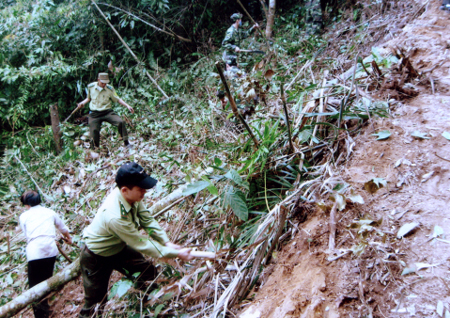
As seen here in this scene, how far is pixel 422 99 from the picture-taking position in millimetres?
2627

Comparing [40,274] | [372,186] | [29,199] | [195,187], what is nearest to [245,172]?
[195,187]

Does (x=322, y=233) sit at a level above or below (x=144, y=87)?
below

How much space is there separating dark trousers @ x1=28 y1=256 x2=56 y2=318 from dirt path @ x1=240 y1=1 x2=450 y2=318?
9.08ft

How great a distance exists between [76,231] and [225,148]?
2.95m

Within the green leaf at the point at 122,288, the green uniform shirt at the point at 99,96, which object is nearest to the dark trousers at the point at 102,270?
the green leaf at the point at 122,288

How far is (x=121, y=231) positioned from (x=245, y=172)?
119 cm

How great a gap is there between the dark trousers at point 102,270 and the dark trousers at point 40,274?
110 centimetres

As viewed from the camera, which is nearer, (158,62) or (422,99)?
(422,99)

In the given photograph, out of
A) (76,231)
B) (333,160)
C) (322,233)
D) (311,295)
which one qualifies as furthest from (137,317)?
(76,231)

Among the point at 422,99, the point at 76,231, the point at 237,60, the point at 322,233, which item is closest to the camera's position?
the point at 322,233

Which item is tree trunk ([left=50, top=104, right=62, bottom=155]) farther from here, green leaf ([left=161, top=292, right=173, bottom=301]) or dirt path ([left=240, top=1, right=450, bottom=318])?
dirt path ([left=240, top=1, right=450, bottom=318])

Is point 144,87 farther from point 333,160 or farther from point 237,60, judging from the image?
point 333,160

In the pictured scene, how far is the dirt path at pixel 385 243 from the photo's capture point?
148 cm

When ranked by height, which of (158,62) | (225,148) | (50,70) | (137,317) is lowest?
(137,317)
